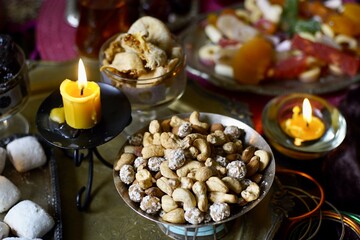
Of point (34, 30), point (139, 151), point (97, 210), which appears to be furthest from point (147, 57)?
point (34, 30)

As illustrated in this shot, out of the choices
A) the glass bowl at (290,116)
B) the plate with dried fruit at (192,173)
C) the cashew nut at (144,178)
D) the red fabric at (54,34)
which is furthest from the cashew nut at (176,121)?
the red fabric at (54,34)

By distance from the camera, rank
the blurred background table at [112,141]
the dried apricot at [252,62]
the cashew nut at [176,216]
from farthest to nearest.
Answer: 1. the dried apricot at [252,62]
2. the blurred background table at [112,141]
3. the cashew nut at [176,216]

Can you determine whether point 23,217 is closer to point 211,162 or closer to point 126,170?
point 126,170

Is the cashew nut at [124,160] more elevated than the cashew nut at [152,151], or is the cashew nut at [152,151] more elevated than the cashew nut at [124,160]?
the cashew nut at [152,151]

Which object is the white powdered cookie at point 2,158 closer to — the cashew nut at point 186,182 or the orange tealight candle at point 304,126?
the cashew nut at point 186,182

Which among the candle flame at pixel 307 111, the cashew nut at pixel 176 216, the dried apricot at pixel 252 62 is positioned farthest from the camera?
the dried apricot at pixel 252 62

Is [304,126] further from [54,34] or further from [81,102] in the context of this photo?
[54,34]

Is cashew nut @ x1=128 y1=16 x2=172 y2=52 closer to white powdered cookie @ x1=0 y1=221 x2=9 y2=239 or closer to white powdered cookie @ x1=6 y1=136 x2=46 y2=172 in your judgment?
white powdered cookie @ x1=6 y1=136 x2=46 y2=172
